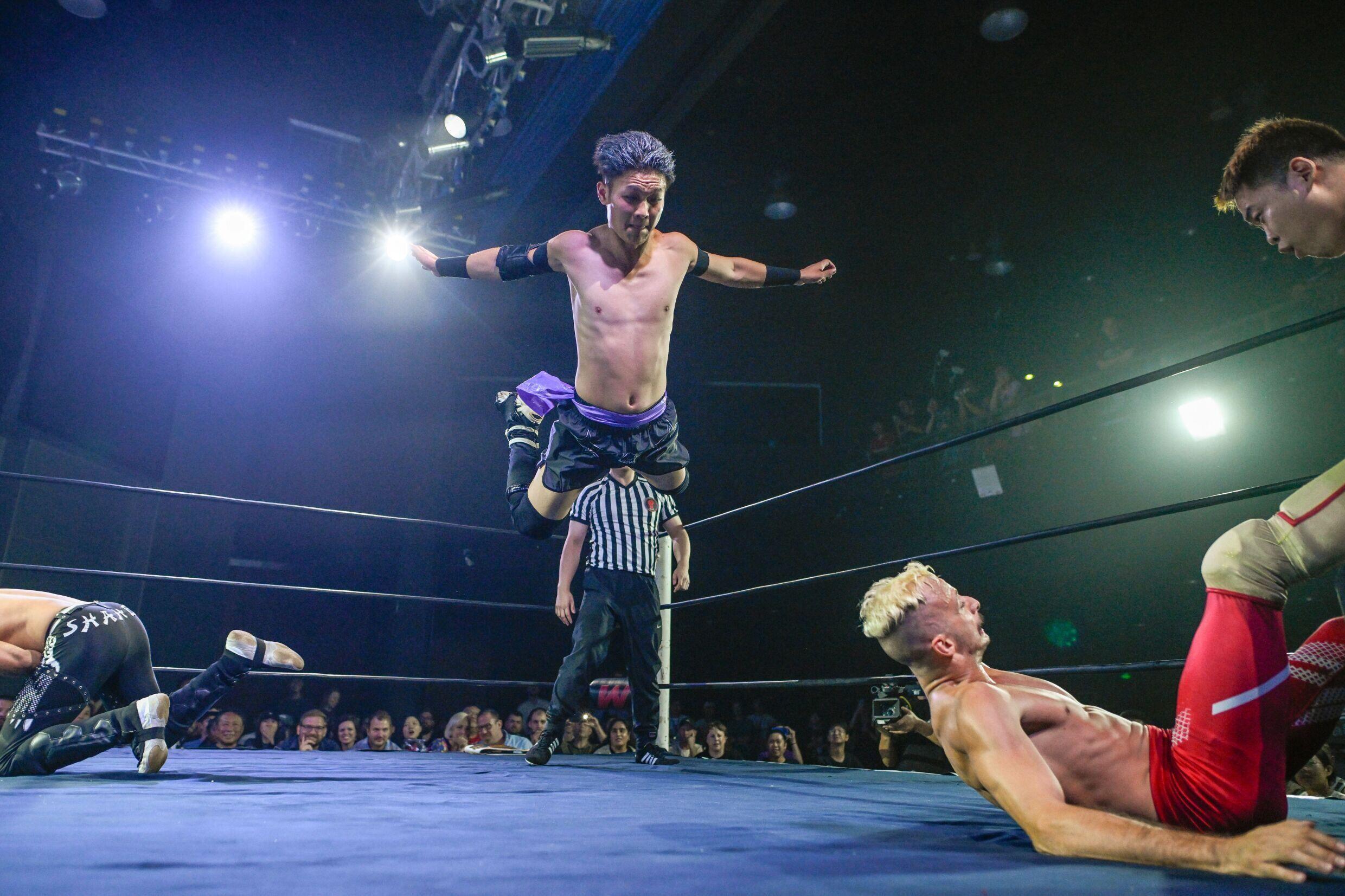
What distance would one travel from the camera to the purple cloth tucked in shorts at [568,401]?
2.42m

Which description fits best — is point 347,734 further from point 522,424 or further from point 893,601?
point 893,601

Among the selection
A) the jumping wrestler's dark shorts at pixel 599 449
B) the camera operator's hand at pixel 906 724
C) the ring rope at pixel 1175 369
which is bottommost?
the camera operator's hand at pixel 906 724

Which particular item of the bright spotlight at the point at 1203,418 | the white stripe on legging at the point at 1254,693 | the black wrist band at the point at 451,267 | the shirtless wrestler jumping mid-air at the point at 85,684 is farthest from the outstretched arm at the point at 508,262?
the bright spotlight at the point at 1203,418

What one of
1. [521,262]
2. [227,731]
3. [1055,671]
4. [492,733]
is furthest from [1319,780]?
[227,731]

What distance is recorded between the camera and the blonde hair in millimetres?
1321

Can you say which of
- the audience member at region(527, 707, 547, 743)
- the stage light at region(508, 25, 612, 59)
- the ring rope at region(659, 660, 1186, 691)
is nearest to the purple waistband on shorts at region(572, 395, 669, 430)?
the ring rope at region(659, 660, 1186, 691)

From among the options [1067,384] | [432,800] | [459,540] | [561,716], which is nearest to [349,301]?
[459,540]

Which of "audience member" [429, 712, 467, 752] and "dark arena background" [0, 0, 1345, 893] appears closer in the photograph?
"dark arena background" [0, 0, 1345, 893]

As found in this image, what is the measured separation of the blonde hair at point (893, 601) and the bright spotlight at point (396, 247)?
5080 mm

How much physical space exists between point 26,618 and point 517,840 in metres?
1.62

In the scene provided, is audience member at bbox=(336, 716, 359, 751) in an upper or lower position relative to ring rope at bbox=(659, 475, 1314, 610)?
lower

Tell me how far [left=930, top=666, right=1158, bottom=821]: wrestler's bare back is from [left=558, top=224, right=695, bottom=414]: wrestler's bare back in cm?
140

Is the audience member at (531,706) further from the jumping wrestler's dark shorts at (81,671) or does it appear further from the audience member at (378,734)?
the jumping wrestler's dark shorts at (81,671)

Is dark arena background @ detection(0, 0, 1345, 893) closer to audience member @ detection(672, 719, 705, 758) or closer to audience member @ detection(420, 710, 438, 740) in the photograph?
audience member @ detection(672, 719, 705, 758)
